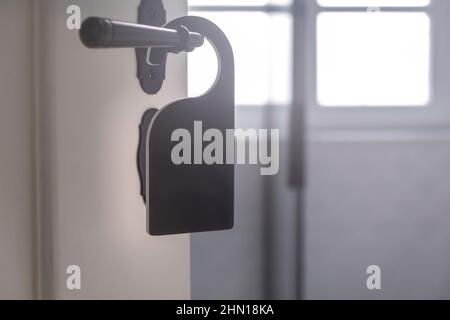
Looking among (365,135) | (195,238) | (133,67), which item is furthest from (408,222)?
(133,67)

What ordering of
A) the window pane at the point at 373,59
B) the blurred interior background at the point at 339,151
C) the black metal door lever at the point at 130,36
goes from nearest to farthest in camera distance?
the black metal door lever at the point at 130,36
the blurred interior background at the point at 339,151
the window pane at the point at 373,59

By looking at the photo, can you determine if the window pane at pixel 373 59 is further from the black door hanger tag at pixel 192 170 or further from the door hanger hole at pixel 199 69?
the black door hanger tag at pixel 192 170

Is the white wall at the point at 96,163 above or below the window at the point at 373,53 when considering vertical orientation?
below

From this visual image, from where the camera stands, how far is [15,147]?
273 mm

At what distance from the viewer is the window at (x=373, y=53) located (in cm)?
111

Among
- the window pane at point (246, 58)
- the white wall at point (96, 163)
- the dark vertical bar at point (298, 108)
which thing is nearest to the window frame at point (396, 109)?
the window pane at point (246, 58)

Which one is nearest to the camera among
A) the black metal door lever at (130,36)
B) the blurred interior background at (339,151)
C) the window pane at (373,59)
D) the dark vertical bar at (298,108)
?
the black metal door lever at (130,36)

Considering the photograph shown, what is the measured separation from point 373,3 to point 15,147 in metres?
1.02

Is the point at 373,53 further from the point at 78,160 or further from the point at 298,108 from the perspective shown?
the point at 78,160

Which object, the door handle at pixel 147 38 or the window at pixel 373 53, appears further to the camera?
the window at pixel 373 53

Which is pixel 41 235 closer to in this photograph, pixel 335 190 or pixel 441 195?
pixel 335 190

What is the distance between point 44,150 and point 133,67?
0.11 m

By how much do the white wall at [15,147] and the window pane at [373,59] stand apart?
896 mm

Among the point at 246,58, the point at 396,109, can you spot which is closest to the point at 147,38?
the point at 246,58
